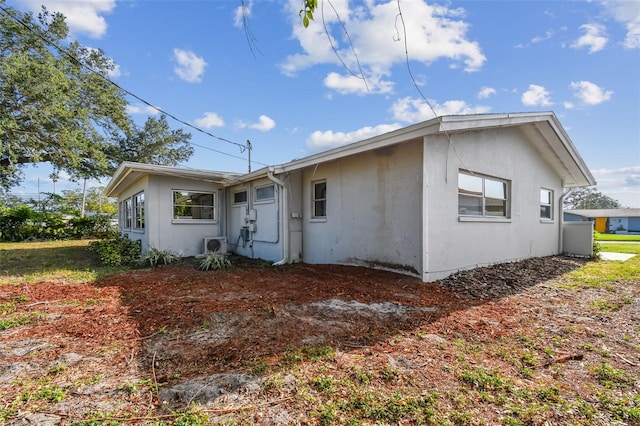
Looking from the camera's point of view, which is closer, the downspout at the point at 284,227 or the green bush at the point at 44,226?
the downspout at the point at 284,227

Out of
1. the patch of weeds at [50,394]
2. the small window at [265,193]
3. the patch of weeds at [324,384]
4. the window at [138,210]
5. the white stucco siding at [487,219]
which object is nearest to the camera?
the patch of weeds at [50,394]

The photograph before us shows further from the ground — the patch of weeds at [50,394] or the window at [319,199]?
the window at [319,199]

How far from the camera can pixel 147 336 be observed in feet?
11.5

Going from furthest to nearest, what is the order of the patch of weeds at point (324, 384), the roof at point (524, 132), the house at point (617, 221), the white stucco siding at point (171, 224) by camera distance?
1. the house at point (617, 221)
2. the white stucco siding at point (171, 224)
3. the roof at point (524, 132)
4. the patch of weeds at point (324, 384)

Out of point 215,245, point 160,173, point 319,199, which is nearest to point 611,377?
point 319,199

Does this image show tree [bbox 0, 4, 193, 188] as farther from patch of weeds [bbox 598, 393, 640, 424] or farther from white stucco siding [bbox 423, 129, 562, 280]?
patch of weeds [bbox 598, 393, 640, 424]

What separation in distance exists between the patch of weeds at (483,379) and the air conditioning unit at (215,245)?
893 centimetres

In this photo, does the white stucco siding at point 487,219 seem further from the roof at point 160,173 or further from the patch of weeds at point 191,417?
the roof at point 160,173

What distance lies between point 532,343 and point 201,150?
2221cm

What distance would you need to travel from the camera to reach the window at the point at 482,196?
6.94m

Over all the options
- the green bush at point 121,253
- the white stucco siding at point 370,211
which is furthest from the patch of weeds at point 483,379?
the green bush at point 121,253

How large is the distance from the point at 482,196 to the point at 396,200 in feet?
7.91

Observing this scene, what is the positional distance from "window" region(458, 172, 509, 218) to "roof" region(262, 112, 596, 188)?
1226 mm

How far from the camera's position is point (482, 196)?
24.4ft
